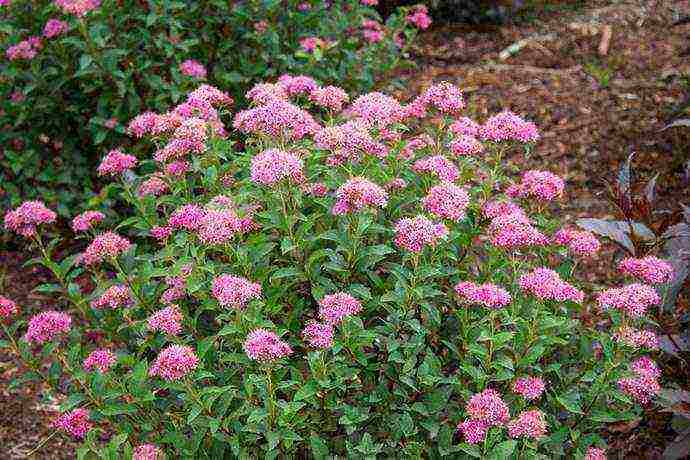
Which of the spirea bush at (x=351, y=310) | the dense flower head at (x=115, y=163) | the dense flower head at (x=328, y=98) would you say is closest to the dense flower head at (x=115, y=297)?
the spirea bush at (x=351, y=310)

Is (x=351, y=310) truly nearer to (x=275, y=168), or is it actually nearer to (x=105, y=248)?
A: (x=275, y=168)

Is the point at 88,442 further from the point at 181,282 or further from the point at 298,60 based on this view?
the point at 298,60

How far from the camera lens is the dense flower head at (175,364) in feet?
6.41

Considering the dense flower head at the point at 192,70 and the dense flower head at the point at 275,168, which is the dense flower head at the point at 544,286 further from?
the dense flower head at the point at 192,70

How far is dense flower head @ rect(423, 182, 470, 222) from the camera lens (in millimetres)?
2049

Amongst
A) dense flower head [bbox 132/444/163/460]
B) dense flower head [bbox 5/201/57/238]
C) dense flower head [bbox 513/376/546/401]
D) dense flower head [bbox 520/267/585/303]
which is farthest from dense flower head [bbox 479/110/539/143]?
dense flower head [bbox 5/201/57/238]

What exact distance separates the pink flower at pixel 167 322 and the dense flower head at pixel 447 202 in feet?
2.33

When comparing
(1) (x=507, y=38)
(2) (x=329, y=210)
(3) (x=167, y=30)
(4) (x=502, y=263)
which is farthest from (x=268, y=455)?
(1) (x=507, y=38)

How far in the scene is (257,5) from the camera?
393 cm

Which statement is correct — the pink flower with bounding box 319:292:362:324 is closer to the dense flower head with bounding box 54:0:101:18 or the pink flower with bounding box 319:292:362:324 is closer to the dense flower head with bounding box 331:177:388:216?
the dense flower head with bounding box 331:177:388:216

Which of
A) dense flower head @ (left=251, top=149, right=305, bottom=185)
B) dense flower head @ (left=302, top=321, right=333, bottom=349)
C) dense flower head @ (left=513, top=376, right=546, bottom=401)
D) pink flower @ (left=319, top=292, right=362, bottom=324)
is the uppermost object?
dense flower head @ (left=251, top=149, right=305, bottom=185)

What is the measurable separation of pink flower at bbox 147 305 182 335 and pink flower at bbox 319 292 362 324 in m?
0.41

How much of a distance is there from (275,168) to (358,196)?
0.22m

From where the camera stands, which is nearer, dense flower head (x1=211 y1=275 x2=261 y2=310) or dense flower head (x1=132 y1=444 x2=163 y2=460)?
dense flower head (x1=211 y1=275 x2=261 y2=310)
